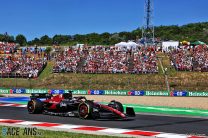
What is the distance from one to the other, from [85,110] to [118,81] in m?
25.1

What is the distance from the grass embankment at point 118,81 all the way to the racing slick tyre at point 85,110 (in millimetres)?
23502

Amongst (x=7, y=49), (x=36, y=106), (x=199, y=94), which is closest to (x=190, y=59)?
(x=199, y=94)

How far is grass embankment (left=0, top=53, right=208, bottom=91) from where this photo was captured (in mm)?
38031

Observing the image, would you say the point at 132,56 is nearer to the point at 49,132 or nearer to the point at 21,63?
the point at 21,63

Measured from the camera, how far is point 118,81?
1542 inches

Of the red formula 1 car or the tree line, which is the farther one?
the tree line

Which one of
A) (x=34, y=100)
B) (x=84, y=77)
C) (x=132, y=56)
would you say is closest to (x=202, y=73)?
(x=132, y=56)

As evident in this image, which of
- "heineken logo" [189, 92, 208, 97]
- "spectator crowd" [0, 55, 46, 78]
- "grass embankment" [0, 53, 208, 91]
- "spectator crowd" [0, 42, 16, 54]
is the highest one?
"spectator crowd" [0, 42, 16, 54]

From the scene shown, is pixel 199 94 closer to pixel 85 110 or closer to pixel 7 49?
pixel 85 110

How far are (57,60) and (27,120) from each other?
31.4 metres

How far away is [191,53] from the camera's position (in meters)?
43.8

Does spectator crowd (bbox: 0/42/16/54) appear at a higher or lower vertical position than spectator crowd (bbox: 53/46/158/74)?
higher

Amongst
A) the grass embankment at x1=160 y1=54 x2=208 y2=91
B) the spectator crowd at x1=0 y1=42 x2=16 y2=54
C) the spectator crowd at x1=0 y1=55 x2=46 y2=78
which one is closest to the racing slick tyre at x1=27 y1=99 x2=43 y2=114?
the grass embankment at x1=160 y1=54 x2=208 y2=91

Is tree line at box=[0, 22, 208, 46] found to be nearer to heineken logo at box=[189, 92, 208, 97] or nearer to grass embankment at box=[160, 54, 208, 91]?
grass embankment at box=[160, 54, 208, 91]
